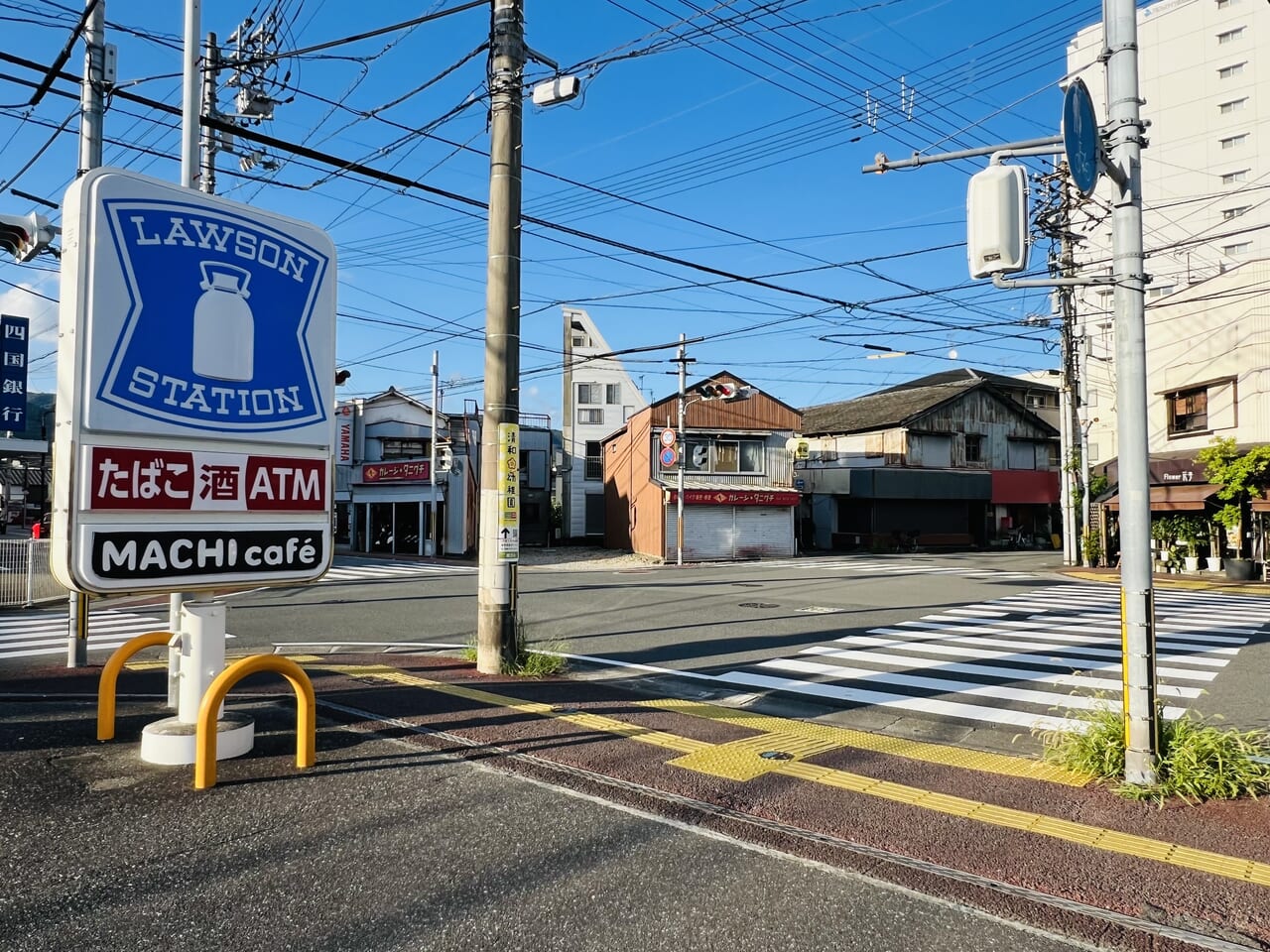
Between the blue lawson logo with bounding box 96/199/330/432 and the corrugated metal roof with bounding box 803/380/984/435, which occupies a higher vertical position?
the corrugated metal roof with bounding box 803/380/984/435

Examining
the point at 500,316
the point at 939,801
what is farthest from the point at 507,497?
the point at 939,801

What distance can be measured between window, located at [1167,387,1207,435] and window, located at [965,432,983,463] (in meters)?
18.2

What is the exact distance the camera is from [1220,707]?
781 centimetres

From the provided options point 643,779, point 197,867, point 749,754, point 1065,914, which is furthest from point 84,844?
point 1065,914

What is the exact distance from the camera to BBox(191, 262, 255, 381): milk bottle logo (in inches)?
200

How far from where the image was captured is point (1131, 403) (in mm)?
5125

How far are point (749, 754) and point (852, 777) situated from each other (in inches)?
31.9

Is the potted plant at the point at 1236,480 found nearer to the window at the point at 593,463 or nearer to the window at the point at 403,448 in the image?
the window at the point at 593,463

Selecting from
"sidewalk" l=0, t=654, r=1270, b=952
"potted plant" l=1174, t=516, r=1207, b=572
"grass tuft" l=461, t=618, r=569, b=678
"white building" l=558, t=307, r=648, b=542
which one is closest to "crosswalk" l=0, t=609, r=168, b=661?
"sidewalk" l=0, t=654, r=1270, b=952

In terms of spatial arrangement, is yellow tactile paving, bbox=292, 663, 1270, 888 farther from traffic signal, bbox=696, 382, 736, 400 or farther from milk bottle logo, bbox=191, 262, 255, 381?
traffic signal, bbox=696, 382, 736, 400

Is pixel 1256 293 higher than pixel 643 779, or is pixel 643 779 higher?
pixel 1256 293

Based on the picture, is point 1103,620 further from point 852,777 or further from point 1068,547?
point 1068,547

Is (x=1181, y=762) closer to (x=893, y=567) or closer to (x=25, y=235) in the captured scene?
(x=25, y=235)

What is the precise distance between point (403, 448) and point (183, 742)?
38863 mm
